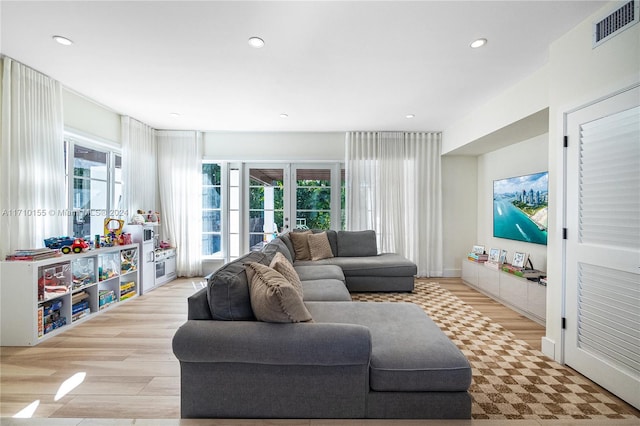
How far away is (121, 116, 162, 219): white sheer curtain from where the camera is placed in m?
4.45

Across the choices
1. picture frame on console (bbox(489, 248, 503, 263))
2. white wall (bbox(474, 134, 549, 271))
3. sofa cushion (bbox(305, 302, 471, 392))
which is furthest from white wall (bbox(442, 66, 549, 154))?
sofa cushion (bbox(305, 302, 471, 392))

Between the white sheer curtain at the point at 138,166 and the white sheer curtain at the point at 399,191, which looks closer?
the white sheer curtain at the point at 138,166

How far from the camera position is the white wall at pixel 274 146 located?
540cm

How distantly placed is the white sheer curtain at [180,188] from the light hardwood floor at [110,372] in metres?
1.83

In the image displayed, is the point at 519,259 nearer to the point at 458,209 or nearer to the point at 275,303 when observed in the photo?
the point at 458,209

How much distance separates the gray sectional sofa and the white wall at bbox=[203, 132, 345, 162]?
13.3 feet

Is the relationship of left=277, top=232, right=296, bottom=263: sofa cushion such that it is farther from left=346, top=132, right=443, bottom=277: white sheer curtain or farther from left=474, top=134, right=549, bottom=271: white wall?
left=474, top=134, right=549, bottom=271: white wall

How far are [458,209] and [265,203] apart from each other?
3.54m

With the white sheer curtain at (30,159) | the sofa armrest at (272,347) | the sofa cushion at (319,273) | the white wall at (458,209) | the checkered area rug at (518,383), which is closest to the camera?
the sofa armrest at (272,347)

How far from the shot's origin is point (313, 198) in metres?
5.54

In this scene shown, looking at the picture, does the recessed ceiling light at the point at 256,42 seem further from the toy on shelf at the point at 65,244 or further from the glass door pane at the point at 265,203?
Answer: the glass door pane at the point at 265,203

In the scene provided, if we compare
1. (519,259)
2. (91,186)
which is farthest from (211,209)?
(519,259)

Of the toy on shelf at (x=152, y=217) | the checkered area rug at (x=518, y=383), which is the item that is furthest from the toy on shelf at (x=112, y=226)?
the checkered area rug at (x=518, y=383)

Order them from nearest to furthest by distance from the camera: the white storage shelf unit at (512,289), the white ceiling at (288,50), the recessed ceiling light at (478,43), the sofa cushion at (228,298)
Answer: the sofa cushion at (228,298)
the white ceiling at (288,50)
the recessed ceiling light at (478,43)
the white storage shelf unit at (512,289)
